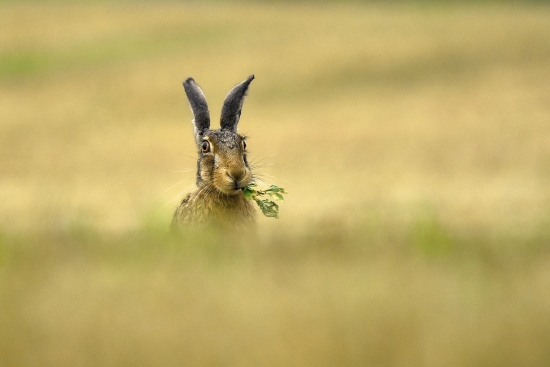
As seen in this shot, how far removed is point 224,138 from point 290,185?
39.9ft

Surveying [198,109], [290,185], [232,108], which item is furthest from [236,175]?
[290,185]

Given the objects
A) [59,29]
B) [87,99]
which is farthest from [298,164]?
[59,29]

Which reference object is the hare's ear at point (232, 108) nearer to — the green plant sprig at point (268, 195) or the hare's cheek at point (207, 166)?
the hare's cheek at point (207, 166)

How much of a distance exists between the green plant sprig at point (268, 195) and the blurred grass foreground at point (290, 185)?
0.44 ft

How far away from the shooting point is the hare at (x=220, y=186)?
9461 mm

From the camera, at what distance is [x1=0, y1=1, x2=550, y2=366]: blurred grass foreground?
3.71m

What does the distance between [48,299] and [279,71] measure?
47549 mm

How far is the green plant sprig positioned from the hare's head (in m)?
0.09

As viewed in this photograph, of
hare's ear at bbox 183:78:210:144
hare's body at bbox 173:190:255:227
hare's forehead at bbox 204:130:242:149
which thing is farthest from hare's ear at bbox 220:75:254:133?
hare's body at bbox 173:190:255:227

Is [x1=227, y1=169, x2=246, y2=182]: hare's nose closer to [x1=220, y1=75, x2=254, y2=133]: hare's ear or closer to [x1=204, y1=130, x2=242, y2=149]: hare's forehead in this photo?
[x1=204, y1=130, x2=242, y2=149]: hare's forehead

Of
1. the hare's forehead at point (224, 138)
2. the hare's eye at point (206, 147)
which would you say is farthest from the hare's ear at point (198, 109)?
the hare's eye at point (206, 147)

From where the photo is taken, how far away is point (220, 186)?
31.4 feet

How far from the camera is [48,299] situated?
380 cm

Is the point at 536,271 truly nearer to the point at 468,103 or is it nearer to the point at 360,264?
the point at 360,264
